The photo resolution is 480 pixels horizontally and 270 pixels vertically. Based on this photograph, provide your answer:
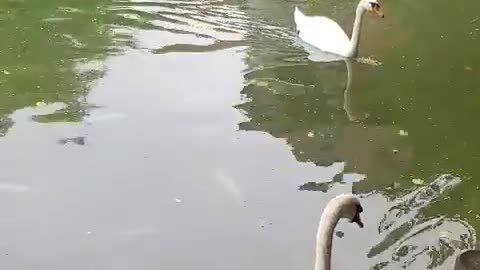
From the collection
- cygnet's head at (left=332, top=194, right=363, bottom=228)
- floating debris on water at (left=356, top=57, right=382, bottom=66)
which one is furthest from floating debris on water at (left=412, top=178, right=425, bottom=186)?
floating debris on water at (left=356, top=57, right=382, bottom=66)

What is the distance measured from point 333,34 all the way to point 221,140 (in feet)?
9.00

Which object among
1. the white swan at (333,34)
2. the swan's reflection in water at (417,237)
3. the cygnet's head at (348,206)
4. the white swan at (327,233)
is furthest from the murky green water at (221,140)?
the white swan at (327,233)

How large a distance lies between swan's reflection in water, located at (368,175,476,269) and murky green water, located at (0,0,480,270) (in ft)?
0.04

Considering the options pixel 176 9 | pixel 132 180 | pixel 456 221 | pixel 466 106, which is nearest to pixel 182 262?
pixel 132 180

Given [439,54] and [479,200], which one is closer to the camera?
[479,200]

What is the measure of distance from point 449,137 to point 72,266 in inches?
138

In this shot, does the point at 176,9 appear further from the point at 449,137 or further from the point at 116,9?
the point at 449,137

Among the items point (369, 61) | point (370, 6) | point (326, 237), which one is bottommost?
point (369, 61)

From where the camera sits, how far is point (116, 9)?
33.9 ft

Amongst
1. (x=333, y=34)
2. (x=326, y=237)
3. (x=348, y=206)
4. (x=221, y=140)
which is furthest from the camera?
(x=333, y=34)

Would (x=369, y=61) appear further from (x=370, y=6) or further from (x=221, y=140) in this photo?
(x=221, y=140)

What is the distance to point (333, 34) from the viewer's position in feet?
30.3

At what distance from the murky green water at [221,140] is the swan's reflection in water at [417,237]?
0.04 feet

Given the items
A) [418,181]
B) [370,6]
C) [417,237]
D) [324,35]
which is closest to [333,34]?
[324,35]
